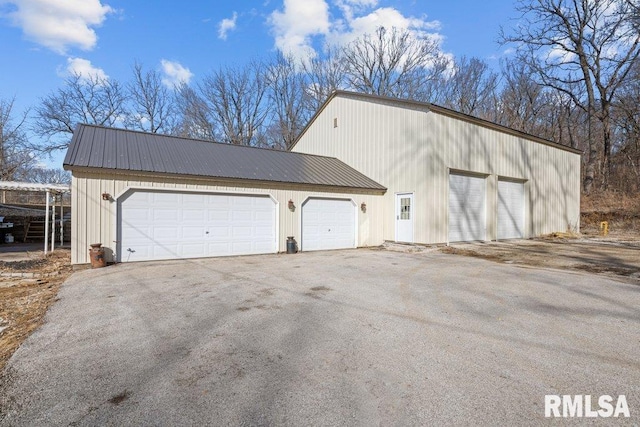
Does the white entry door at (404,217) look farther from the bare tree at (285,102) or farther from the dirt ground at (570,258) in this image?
the bare tree at (285,102)

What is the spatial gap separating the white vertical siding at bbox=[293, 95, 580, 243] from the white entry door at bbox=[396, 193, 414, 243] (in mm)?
241

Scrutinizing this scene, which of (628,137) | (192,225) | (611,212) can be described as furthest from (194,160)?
(628,137)

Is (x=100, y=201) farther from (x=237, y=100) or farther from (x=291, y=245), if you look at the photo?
(x=237, y=100)

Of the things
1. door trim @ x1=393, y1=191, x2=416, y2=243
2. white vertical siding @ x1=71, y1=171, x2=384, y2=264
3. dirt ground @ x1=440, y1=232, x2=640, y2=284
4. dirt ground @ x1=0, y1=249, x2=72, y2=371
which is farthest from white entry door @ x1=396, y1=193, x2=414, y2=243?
dirt ground @ x1=0, y1=249, x2=72, y2=371

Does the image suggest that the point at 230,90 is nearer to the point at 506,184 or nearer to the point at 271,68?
the point at 271,68

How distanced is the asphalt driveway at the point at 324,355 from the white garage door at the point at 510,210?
8.85 m

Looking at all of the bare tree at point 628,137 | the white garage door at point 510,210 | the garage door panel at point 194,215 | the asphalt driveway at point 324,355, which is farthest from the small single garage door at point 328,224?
the bare tree at point 628,137

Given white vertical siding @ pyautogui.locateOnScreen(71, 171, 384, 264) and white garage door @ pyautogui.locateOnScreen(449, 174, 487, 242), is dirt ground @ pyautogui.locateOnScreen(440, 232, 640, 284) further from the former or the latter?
white vertical siding @ pyautogui.locateOnScreen(71, 171, 384, 264)

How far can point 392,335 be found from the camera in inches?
140

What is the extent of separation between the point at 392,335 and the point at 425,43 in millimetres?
28457

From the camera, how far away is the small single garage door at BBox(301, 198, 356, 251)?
1194cm

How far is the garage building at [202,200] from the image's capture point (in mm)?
8648

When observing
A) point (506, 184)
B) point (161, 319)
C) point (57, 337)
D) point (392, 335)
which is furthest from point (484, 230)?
point (57, 337)

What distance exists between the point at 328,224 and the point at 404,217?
2962 mm
